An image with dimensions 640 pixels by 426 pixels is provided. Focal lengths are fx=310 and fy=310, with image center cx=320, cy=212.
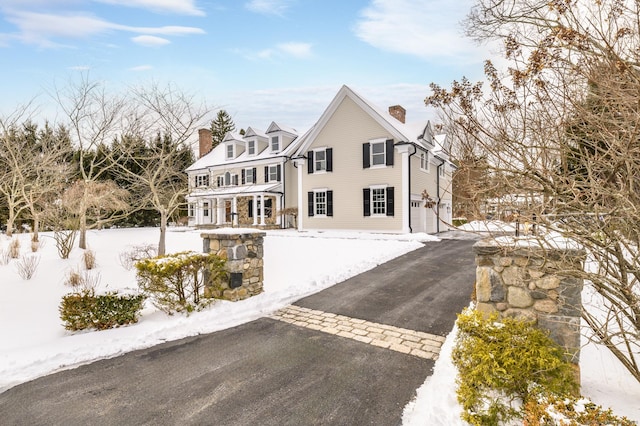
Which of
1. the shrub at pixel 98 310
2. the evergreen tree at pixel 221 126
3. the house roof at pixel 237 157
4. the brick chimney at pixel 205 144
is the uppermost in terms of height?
the evergreen tree at pixel 221 126

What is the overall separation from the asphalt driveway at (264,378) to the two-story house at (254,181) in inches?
746

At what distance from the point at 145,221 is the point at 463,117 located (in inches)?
1251

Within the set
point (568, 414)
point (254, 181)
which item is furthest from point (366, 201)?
point (568, 414)

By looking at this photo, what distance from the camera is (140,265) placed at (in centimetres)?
550

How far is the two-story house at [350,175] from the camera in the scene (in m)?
18.5

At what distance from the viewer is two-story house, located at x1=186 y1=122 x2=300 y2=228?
24406mm

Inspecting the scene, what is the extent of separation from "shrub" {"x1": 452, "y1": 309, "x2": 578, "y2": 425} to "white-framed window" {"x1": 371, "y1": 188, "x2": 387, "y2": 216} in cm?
1584

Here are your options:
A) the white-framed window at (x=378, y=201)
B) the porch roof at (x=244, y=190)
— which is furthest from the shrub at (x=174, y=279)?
the porch roof at (x=244, y=190)

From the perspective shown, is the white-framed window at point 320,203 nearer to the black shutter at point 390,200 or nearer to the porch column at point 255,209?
the black shutter at point 390,200

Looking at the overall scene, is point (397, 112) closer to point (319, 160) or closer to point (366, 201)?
point (319, 160)

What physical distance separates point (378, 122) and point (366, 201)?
16.0 ft

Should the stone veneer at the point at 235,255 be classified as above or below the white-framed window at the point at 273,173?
below

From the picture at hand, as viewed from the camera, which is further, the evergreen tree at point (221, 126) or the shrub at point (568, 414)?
the evergreen tree at point (221, 126)

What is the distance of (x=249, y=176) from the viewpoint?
26.7 meters
